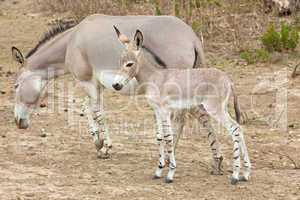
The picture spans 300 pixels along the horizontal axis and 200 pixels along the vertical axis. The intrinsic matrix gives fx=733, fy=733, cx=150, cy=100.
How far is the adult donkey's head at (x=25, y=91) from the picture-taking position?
8164 millimetres

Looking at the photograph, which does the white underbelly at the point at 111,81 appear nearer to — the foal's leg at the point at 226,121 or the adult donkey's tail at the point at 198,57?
the adult donkey's tail at the point at 198,57

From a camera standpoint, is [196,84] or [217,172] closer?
[196,84]

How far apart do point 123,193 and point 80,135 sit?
2.37 metres

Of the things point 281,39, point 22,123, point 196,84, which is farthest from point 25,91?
point 281,39

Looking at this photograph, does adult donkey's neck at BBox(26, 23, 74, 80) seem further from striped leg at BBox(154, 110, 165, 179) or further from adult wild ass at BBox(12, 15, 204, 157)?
striped leg at BBox(154, 110, 165, 179)

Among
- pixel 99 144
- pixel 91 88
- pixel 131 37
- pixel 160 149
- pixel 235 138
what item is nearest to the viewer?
pixel 235 138

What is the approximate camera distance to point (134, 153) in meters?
7.99

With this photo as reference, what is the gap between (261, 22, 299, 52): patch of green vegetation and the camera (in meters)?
11.8

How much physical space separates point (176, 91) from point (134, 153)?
1.49 m

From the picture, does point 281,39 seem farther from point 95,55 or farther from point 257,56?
point 95,55

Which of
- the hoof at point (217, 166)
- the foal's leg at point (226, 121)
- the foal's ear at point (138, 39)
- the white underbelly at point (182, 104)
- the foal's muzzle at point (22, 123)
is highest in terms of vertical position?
the foal's ear at point (138, 39)

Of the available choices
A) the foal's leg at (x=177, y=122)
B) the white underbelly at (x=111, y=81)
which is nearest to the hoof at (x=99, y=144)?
the white underbelly at (x=111, y=81)

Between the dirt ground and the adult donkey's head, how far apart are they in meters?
0.34

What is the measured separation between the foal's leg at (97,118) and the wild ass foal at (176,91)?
3.47 feet
